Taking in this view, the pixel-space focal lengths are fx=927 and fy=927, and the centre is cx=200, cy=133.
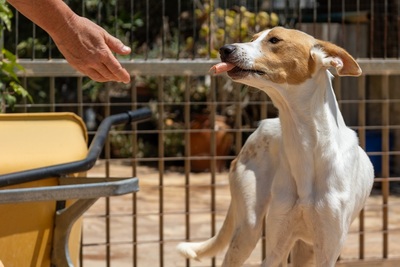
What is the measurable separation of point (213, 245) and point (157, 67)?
1.54 meters

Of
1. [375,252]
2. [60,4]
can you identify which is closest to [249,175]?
[60,4]

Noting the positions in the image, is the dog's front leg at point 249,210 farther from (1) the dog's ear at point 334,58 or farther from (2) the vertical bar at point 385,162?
(2) the vertical bar at point 385,162

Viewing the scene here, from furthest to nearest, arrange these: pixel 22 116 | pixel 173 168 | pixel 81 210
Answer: pixel 173 168
pixel 22 116
pixel 81 210

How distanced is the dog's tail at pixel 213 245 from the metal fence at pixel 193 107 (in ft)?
2.31

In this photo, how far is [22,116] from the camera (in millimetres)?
3533

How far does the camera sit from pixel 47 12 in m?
2.56

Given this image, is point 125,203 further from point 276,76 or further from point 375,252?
point 276,76

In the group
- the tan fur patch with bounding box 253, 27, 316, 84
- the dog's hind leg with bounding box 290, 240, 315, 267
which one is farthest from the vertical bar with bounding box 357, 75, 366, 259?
the tan fur patch with bounding box 253, 27, 316, 84

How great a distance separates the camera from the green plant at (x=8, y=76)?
5406mm

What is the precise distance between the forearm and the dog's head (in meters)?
1.23

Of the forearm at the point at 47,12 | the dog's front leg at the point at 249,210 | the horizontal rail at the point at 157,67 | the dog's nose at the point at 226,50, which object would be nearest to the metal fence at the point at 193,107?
the horizontal rail at the point at 157,67

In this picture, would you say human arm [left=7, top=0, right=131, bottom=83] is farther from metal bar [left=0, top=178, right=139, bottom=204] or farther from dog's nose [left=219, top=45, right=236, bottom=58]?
dog's nose [left=219, top=45, right=236, bottom=58]

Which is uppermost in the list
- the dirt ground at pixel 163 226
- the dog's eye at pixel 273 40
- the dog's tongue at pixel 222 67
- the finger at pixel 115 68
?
the dog's eye at pixel 273 40

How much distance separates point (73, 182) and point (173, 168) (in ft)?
35.1
